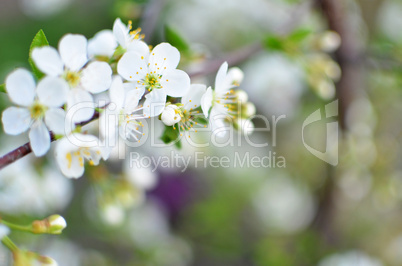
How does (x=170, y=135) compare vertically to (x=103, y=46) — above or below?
below

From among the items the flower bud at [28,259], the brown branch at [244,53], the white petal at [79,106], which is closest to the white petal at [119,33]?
the white petal at [79,106]

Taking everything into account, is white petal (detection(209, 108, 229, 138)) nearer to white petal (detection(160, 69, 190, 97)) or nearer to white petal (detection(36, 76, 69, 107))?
white petal (detection(160, 69, 190, 97))

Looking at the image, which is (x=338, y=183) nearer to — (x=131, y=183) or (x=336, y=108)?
(x=336, y=108)

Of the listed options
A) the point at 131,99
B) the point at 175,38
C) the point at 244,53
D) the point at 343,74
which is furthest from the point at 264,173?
the point at 131,99

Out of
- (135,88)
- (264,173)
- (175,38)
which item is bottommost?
(264,173)

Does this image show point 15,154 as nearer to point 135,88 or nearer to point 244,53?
point 135,88

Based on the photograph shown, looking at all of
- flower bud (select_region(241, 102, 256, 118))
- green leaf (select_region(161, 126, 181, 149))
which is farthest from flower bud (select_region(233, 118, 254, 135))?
green leaf (select_region(161, 126, 181, 149))

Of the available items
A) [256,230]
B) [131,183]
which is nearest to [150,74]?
[131,183]
